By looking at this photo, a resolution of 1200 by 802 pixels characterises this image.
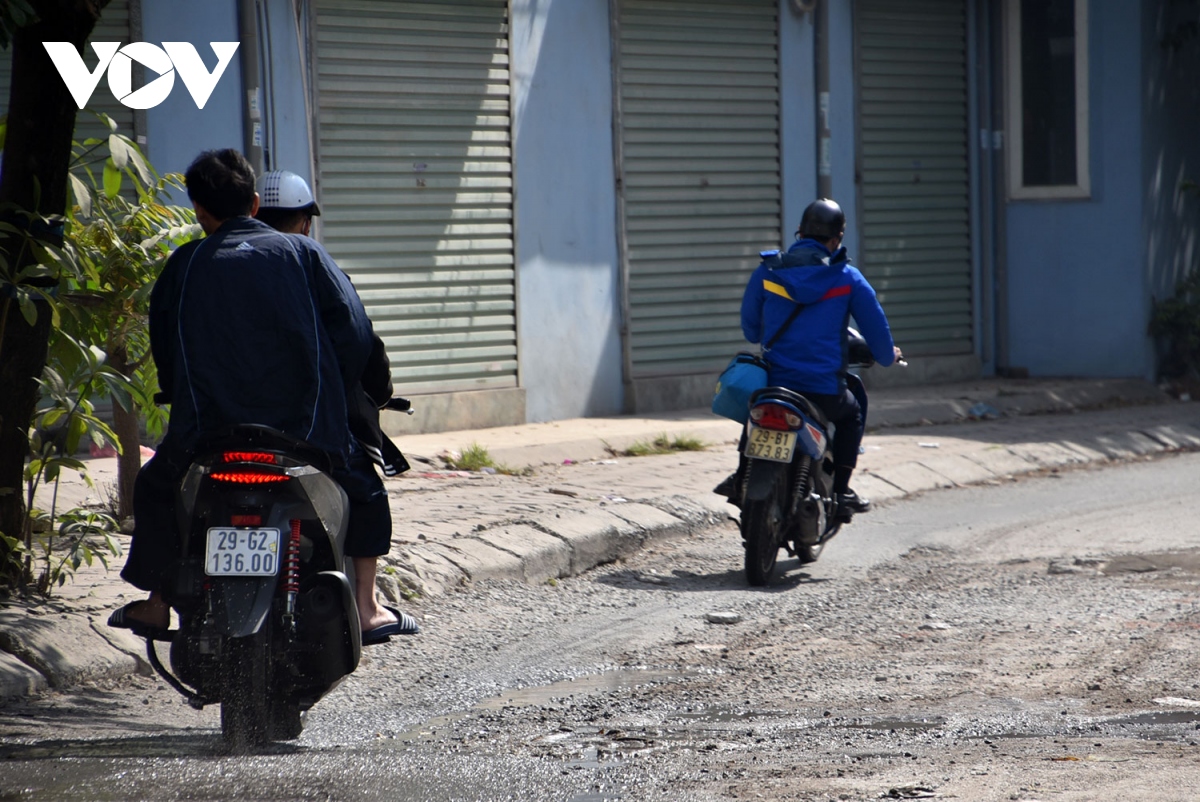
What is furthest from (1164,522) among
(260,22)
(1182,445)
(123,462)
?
(260,22)

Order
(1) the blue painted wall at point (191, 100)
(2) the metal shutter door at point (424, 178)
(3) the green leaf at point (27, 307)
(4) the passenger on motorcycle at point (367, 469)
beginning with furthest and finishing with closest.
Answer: (2) the metal shutter door at point (424, 178) < (1) the blue painted wall at point (191, 100) < (3) the green leaf at point (27, 307) < (4) the passenger on motorcycle at point (367, 469)

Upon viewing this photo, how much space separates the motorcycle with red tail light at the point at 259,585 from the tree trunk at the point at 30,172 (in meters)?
1.61

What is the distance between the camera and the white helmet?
512 centimetres

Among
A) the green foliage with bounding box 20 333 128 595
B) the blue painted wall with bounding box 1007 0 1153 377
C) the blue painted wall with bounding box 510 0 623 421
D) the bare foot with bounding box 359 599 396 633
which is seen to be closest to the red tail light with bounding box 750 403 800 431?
the bare foot with bounding box 359 599 396 633

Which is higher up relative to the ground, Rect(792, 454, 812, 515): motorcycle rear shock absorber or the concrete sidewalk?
Rect(792, 454, 812, 515): motorcycle rear shock absorber

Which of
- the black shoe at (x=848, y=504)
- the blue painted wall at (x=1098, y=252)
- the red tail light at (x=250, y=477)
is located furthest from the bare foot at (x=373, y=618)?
the blue painted wall at (x=1098, y=252)

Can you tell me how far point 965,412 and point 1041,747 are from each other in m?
9.31

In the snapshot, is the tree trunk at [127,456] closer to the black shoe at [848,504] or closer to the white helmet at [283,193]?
the white helmet at [283,193]

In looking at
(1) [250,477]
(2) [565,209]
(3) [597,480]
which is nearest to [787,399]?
(3) [597,480]

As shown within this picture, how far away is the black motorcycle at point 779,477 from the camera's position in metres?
7.35

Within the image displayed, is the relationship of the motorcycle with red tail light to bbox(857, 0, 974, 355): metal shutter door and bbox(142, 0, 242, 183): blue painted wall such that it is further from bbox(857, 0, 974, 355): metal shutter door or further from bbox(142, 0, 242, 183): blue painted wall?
bbox(857, 0, 974, 355): metal shutter door

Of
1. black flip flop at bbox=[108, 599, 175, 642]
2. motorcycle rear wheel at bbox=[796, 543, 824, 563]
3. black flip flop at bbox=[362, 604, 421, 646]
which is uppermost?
black flip flop at bbox=[108, 599, 175, 642]

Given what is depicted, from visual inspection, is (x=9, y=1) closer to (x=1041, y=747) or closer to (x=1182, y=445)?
(x=1041, y=747)

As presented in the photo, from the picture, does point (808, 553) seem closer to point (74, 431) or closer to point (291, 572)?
point (74, 431)
